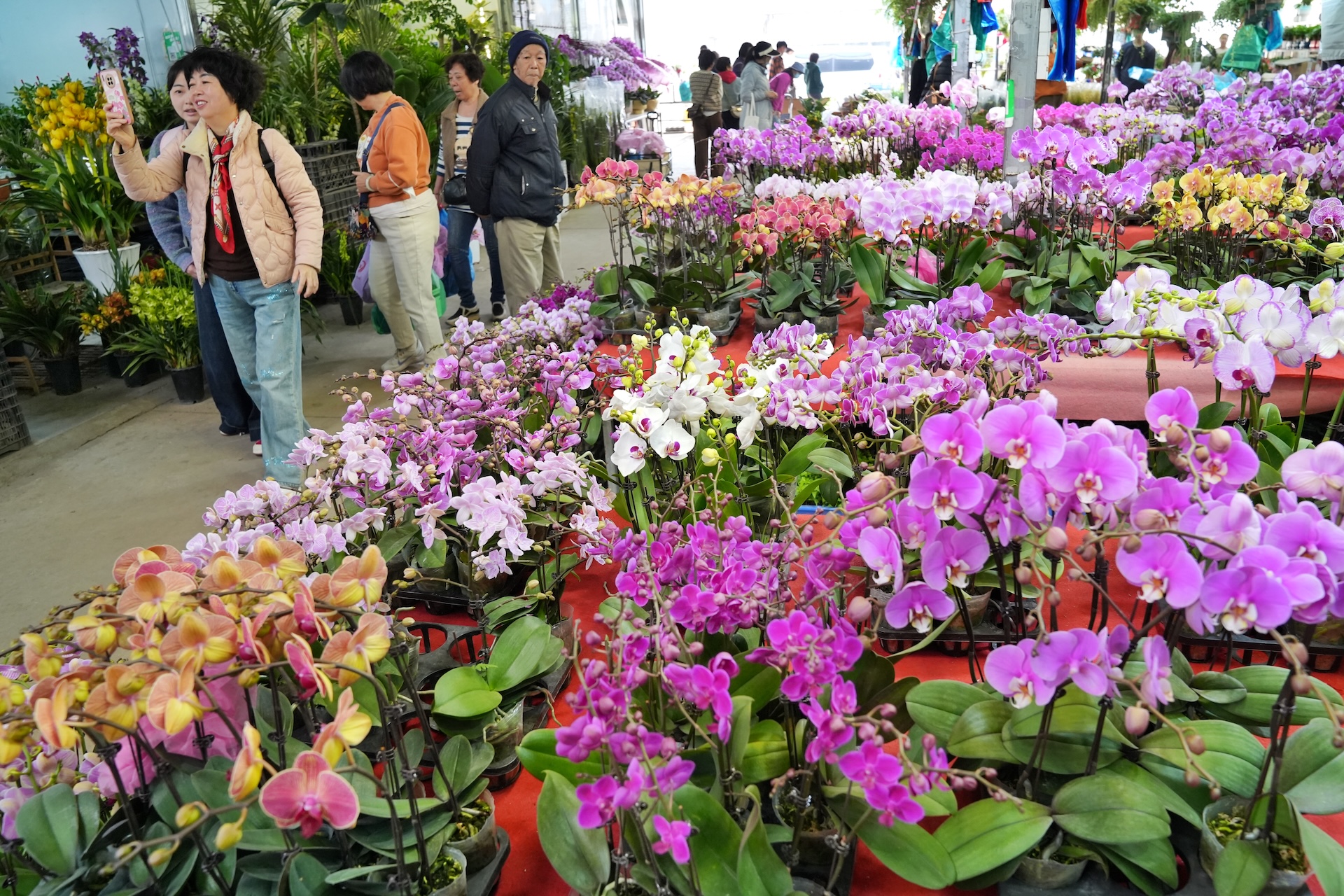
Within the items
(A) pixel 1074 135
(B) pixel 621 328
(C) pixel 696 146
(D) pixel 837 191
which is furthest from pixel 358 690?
(C) pixel 696 146

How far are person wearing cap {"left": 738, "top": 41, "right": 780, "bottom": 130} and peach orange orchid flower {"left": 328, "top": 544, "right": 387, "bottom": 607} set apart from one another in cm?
738

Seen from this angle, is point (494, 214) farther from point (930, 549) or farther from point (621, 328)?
point (930, 549)

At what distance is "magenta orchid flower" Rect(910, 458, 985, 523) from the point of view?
74cm

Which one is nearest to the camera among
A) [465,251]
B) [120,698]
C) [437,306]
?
[120,698]

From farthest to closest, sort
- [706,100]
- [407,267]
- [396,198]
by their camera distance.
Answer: [706,100] < [407,267] < [396,198]

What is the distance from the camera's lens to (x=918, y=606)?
2.60ft

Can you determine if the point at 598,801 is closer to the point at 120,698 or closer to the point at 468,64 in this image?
the point at 120,698

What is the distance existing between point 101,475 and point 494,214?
1.76 metres

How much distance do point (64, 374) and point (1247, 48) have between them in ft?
28.4

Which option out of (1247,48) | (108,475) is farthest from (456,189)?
(1247,48)

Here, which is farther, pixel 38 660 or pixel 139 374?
pixel 139 374

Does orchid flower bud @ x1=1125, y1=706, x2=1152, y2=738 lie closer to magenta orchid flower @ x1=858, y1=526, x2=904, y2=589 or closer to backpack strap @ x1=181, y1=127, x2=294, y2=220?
magenta orchid flower @ x1=858, y1=526, x2=904, y2=589

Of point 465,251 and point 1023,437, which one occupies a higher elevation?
point 1023,437

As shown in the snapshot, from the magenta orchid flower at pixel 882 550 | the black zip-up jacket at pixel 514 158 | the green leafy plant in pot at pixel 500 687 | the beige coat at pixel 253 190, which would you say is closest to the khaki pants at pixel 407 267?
the black zip-up jacket at pixel 514 158
